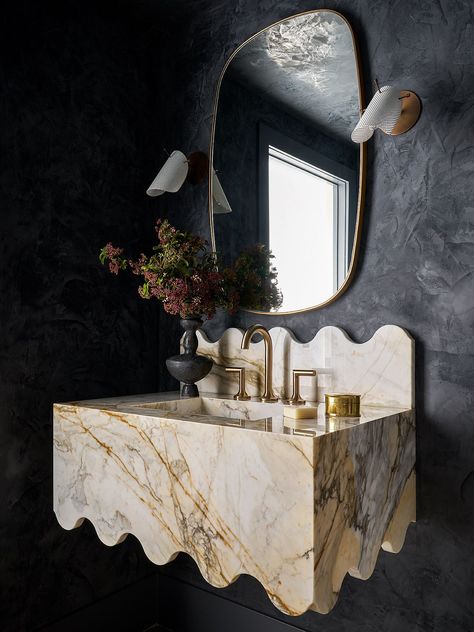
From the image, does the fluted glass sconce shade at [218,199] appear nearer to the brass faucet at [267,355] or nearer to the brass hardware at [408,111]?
the brass faucet at [267,355]

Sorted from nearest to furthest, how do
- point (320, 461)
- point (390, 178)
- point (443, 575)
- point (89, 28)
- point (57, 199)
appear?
point (320, 461)
point (443, 575)
point (390, 178)
point (57, 199)
point (89, 28)

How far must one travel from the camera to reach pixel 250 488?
125cm

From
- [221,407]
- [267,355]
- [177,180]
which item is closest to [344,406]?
[267,355]

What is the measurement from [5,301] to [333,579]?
130 centimetres

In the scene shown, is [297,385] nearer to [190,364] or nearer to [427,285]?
[190,364]

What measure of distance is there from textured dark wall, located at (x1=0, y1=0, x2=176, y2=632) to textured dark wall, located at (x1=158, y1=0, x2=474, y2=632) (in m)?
0.88

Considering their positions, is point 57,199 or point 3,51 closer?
point 3,51

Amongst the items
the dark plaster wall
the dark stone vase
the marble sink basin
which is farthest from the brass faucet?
the dark plaster wall

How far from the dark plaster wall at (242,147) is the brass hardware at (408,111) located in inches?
10.2

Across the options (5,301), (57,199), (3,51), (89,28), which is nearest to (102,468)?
(5,301)

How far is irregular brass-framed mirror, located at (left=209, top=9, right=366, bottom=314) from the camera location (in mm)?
1745

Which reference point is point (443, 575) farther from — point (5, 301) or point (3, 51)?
point (3, 51)

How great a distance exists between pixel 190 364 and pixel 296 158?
803 mm

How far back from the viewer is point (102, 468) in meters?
1.57
